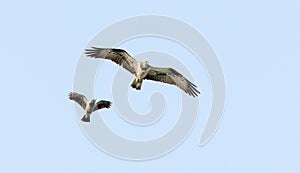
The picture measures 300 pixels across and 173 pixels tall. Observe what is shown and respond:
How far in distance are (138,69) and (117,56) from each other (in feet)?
3.40

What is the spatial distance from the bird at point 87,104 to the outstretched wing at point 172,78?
2296 mm

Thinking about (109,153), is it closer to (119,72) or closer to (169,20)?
(119,72)

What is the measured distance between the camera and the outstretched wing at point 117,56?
1873 inches

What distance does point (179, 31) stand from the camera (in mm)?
51031

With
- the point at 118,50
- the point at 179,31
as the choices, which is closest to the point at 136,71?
the point at 118,50

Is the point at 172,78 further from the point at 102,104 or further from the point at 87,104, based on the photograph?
the point at 87,104

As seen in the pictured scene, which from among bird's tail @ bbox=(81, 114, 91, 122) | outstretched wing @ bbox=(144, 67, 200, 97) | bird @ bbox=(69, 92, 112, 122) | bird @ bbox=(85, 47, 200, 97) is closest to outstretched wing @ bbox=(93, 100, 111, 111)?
bird @ bbox=(69, 92, 112, 122)

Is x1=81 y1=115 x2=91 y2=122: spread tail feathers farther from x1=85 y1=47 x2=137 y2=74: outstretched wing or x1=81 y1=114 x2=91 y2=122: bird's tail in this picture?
x1=85 y1=47 x2=137 y2=74: outstretched wing

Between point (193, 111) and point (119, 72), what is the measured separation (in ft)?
11.8

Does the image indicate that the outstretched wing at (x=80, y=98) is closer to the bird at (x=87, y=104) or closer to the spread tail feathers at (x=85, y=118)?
the bird at (x=87, y=104)

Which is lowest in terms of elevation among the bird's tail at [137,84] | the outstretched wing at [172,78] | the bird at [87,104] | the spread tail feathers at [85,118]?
the spread tail feathers at [85,118]

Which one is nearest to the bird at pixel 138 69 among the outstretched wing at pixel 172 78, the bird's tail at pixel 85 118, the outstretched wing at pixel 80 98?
the outstretched wing at pixel 172 78

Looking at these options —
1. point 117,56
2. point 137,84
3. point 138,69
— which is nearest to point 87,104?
point 117,56

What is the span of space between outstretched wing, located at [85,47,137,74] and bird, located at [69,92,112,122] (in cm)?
182
